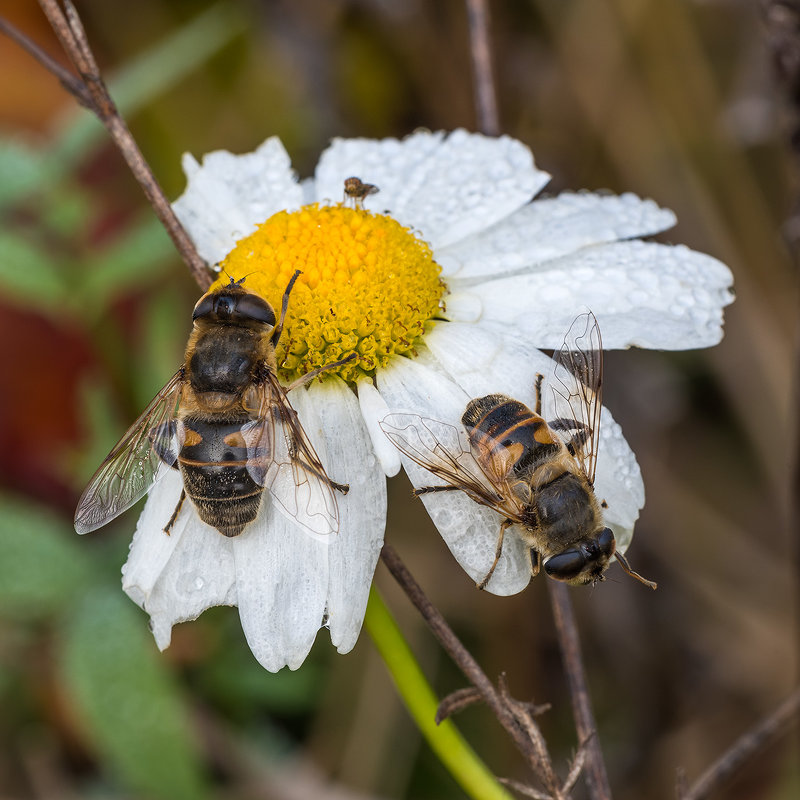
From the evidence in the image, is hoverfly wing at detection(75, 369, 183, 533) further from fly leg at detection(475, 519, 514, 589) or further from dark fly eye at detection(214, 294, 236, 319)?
fly leg at detection(475, 519, 514, 589)

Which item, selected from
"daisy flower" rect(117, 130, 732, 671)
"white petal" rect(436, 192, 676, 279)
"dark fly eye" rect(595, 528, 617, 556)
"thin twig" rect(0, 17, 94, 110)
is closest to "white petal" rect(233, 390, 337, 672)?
"daisy flower" rect(117, 130, 732, 671)

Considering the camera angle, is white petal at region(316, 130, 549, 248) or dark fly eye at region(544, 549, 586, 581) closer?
dark fly eye at region(544, 549, 586, 581)

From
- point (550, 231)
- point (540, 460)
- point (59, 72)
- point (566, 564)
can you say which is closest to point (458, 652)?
point (566, 564)

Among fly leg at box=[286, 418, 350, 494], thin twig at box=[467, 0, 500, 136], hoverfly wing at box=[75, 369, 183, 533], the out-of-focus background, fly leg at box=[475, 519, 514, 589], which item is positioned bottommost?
the out-of-focus background

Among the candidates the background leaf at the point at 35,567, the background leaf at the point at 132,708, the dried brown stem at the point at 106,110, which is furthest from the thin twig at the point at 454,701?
the background leaf at the point at 35,567

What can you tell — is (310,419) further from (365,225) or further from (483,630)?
(483,630)

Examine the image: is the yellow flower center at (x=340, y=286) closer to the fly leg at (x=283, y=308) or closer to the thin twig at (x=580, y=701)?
the fly leg at (x=283, y=308)
